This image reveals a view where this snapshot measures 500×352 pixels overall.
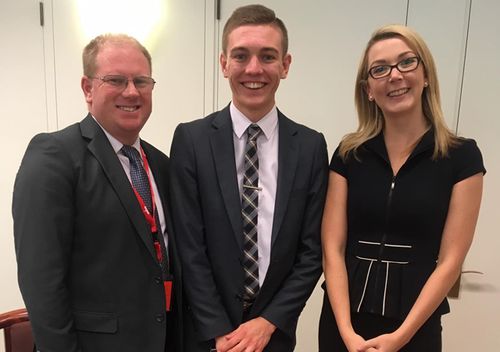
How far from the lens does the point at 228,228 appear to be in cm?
134

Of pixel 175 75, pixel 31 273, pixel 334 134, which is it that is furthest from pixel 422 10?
pixel 31 273

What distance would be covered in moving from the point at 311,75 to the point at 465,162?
1141 millimetres

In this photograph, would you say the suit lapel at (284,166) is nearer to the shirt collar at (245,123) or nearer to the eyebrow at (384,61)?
the shirt collar at (245,123)

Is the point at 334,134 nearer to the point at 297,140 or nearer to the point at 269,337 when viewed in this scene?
the point at 297,140

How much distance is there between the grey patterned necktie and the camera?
1364 mm

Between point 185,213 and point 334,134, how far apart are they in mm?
1199

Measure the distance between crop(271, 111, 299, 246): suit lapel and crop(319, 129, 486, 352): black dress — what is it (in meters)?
0.22

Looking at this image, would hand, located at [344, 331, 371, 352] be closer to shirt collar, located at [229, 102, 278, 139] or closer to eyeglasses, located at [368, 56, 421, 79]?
shirt collar, located at [229, 102, 278, 139]

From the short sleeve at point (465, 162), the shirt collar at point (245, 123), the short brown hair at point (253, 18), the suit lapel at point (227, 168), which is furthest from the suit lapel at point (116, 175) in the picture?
the short sleeve at point (465, 162)

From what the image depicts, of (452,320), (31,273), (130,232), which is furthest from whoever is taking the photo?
(452,320)

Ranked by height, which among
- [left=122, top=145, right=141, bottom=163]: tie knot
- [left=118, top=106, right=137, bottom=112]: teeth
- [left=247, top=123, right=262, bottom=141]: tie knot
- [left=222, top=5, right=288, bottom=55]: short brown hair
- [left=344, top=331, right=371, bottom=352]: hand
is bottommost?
[left=344, top=331, right=371, bottom=352]: hand

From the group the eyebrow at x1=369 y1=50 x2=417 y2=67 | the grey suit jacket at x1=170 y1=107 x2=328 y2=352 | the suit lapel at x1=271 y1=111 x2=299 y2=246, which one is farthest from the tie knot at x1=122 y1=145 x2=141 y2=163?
the eyebrow at x1=369 y1=50 x2=417 y2=67

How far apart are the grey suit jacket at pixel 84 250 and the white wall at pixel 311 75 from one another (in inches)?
47.6

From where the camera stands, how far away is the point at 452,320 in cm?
221
